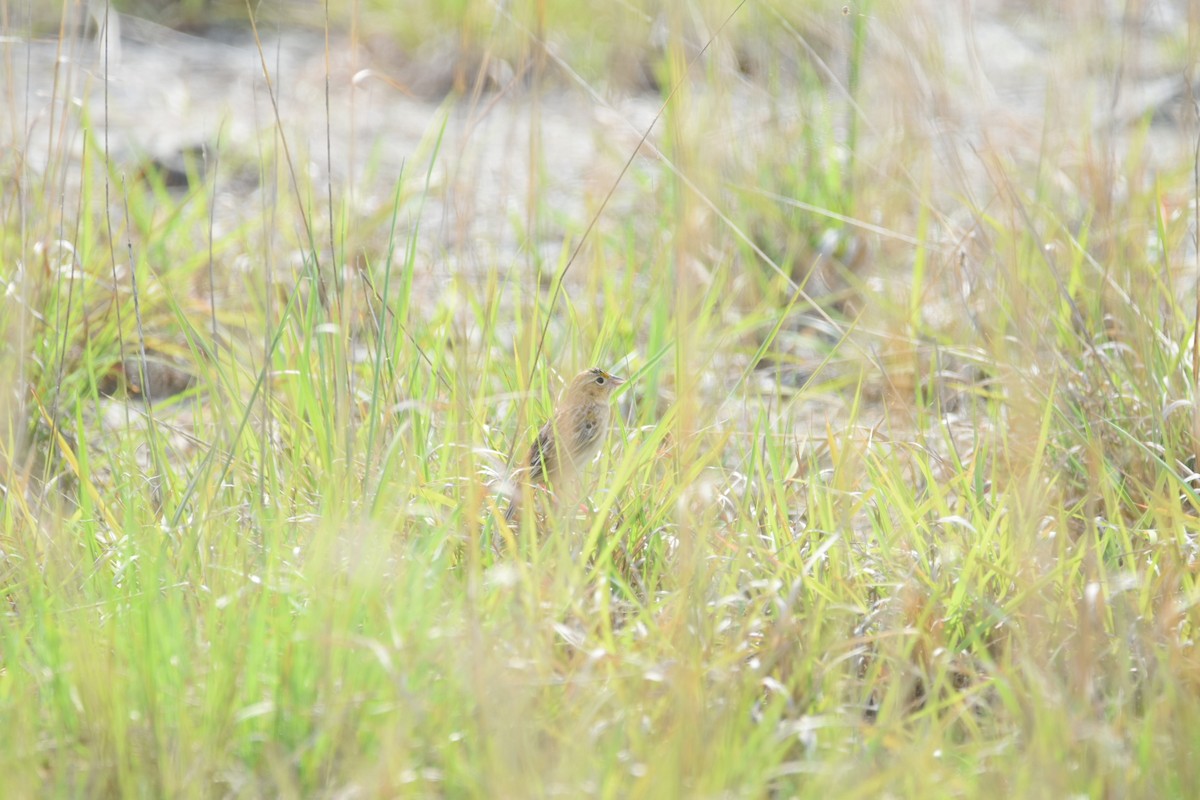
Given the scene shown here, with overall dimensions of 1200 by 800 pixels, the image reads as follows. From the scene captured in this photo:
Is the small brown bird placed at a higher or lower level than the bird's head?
lower

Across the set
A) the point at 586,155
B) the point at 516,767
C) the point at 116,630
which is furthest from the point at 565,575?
the point at 586,155

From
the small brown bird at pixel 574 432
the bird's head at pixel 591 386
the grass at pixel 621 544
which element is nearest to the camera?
the grass at pixel 621 544

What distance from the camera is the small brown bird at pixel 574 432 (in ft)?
9.20

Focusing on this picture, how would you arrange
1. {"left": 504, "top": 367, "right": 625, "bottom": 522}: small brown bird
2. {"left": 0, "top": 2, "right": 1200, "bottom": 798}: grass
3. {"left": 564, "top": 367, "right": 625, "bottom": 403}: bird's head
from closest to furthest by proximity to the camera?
{"left": 0, "top": 2, "right": 1200, "bottom": 798}: grass, {"left": 504, "top": 367, "right": 625, "bottom": 522}: small brown bird, {"left": 564, "top": 367, "right": 625, "bottom": 403}: bird's head

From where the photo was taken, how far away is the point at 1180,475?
117 inches

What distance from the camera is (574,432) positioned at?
2904 millimetres

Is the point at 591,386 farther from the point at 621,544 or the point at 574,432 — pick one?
the point at 621,544

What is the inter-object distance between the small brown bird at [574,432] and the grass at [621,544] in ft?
0.20

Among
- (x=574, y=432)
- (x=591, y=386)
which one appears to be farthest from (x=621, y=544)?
(x=591, y=386)

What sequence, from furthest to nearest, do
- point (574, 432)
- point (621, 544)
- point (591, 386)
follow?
point (591, 386)
point (574, 432)
point (621, 544)

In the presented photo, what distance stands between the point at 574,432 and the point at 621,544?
29 centimetres

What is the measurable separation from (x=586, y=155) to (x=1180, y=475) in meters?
3.68

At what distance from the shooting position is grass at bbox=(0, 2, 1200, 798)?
205cm

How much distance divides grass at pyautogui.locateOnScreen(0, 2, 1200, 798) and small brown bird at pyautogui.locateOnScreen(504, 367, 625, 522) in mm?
61
